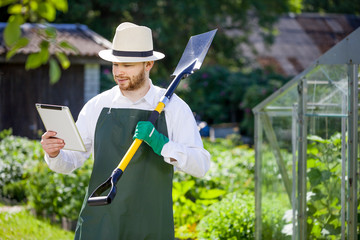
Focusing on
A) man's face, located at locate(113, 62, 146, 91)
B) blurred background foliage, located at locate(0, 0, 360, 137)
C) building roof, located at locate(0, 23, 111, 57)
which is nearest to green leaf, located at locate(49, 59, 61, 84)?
man's face, located at locate(113, 62, 146, 91)

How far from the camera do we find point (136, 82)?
318cm

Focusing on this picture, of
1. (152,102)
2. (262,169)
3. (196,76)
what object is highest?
(196,76)

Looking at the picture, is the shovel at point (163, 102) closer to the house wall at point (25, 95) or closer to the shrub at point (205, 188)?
the shrub at point (205, 188)

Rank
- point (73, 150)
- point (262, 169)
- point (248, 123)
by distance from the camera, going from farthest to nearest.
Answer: point (248, 123) → point (262, 169) → point (73, 150)

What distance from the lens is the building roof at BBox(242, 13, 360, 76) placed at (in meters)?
23.2

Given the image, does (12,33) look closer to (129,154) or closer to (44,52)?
(44,52)

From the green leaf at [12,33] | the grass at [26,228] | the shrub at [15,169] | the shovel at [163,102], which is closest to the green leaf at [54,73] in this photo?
the green leaf at [12,33]

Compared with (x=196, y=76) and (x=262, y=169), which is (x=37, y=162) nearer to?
(x=262, y=169)

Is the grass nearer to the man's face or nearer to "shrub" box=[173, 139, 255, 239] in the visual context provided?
"shrub" box=[173, 139, 255, 239]

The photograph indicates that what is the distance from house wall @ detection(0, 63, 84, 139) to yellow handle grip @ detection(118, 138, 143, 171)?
345 inches

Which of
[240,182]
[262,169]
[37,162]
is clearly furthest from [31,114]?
[262,169]

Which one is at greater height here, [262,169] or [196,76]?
[196,76]

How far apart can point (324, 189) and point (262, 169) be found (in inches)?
35.5

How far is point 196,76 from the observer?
58.3 ft
